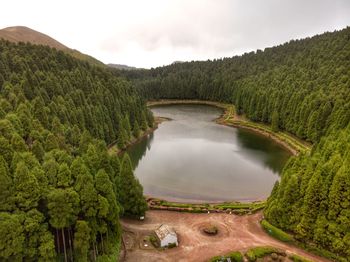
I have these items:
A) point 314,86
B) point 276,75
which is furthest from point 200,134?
point 276,75

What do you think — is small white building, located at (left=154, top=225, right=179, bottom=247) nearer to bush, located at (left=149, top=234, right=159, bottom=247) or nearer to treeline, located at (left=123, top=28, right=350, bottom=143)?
bush, located at (left=149, top=234, right=159, bottom=247)

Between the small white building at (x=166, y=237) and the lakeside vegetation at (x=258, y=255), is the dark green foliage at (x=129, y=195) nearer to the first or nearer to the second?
the small white building at (x=166, y=237)

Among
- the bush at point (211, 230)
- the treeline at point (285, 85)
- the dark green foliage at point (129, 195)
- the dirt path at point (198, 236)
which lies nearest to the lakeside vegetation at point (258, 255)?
the dirt path at point (198, 236)

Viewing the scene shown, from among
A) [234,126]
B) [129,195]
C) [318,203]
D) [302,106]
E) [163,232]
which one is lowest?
[163,232]

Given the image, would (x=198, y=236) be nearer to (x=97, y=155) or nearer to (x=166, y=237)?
(x=166, y=237)

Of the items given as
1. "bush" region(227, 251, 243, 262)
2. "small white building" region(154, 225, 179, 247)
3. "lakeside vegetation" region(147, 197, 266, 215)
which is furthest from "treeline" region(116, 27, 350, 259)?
"small white building" region(154, 225, 179, 247)

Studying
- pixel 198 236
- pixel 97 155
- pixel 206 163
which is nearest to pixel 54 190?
pixel 97 155
